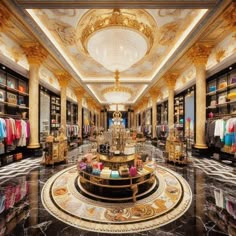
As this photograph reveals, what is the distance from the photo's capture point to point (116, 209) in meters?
2.57

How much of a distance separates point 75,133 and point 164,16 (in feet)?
32.9

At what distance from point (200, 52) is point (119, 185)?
5.66m

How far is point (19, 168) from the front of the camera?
4.71m

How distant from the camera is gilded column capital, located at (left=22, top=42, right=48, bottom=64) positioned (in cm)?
545

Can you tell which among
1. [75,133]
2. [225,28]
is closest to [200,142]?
[225,28]

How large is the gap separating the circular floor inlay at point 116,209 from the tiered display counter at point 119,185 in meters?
0.14

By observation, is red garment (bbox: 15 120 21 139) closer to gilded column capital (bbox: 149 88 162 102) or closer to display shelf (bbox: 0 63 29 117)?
display shelf (bbox: 0 63 29 117)

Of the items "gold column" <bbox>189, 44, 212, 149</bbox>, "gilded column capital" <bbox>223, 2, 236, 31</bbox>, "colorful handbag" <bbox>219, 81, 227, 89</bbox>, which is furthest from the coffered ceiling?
"colorful handbag" <bbox>219, 81, 227, 89</bbox>

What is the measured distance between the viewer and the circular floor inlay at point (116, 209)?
2.15 meters

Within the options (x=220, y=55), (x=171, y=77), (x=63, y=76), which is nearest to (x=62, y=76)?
(x=63, y=76)

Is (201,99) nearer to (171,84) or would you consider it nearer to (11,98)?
(171,84)

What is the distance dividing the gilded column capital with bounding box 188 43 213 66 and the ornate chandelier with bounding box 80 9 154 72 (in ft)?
7.89

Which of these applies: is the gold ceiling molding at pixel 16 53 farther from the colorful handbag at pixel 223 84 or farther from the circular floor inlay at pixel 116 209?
the colorful handbag at pixel 223 84

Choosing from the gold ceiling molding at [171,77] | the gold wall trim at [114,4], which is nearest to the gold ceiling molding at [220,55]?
the gold wall trim at [114,4]
